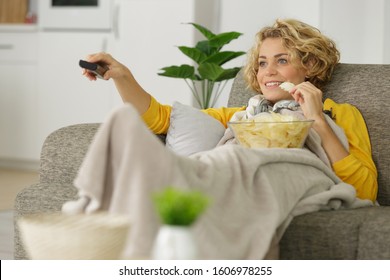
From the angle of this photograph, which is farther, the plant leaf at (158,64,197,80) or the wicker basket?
the plant leaf at (158,64,197,80)

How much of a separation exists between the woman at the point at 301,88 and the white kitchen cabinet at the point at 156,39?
231 centimetres

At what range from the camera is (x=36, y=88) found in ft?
20.3

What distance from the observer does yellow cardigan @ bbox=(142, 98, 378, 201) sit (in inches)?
101

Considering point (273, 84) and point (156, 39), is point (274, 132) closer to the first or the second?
point (273, 84)

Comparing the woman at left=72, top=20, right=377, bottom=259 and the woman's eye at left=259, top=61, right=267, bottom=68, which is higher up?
the woman's eye at left=259, top=61, right=267, bottom=68

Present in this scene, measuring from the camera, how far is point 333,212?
2297 mm

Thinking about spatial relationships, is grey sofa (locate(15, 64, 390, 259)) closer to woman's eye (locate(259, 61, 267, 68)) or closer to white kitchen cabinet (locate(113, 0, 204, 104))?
woman's eye (locate(259, 61, 267, 68))

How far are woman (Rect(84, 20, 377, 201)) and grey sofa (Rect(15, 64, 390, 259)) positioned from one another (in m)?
0.05

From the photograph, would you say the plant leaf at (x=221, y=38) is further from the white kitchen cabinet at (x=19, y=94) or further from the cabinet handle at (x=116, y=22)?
the white kitchen cabinet at (x=19, y=94)

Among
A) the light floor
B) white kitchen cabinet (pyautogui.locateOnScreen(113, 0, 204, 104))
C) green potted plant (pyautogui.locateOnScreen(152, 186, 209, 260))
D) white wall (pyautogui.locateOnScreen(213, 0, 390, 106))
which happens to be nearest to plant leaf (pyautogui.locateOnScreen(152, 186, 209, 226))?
green potted plant (pyautogui.locateOnScreen(152, 186, 209, 260))

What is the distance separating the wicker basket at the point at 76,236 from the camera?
1.74 meters

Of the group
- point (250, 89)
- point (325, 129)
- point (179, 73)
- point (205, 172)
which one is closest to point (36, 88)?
point (179, 73)

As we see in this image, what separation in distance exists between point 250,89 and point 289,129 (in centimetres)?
60

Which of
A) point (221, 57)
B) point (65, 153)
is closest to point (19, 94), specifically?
point (221, 57)
